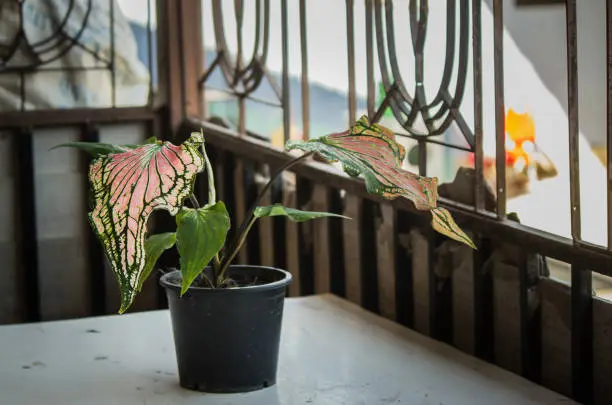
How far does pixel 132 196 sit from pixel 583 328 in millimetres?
730

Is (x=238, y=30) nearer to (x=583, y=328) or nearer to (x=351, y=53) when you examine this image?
(x=351, y=53)

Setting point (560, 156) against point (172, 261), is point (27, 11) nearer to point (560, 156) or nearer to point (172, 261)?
point (172, 261)

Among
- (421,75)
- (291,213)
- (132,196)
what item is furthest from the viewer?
(421,75)

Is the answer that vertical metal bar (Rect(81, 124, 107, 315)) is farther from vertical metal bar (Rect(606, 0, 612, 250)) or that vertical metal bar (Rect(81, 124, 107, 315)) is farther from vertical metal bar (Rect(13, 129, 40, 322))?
vertical metal bar (Rect(606, 0, 612, 250))

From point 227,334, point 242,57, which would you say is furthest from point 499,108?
point 242,57

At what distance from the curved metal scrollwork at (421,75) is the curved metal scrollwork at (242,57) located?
1.86ft

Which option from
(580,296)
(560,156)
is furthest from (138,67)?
(580,296)

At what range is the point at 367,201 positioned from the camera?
2207 mm

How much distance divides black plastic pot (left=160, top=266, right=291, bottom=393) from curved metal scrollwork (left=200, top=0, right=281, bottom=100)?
1.07m

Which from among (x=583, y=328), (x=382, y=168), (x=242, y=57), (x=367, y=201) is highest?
(x=242, y=57)

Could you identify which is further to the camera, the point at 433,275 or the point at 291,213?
the point at 433,275

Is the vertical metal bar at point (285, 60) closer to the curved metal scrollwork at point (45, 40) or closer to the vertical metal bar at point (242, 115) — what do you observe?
the vertical metal bar at point (242, 115)

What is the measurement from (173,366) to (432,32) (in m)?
0.77

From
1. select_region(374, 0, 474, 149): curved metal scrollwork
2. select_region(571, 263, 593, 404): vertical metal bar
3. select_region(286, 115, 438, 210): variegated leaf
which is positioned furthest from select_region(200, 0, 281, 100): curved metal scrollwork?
select_region(571, 263, 593, 404): vertical metal bar
